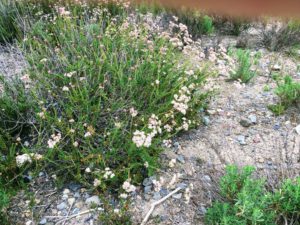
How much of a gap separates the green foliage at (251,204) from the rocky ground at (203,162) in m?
0.19

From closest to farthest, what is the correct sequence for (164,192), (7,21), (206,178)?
(164,192), (206,178), (7,21)

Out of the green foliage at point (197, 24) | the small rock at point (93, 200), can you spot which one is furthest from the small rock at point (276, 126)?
the green foliage at point (197, 24)

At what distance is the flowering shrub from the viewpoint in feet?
8.48

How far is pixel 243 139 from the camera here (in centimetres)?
324

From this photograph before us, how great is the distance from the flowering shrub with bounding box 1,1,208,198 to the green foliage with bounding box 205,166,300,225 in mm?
537

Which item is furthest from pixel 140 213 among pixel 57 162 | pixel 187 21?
pixel 187 21

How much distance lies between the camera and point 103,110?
290 centimetres

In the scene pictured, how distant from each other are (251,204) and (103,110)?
138 centimetres

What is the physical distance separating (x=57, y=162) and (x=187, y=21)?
3.15m

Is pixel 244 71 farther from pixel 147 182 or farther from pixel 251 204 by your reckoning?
pixel 251 204

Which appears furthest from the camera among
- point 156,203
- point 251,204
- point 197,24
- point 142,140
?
point 197,24

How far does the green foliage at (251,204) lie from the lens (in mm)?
2113

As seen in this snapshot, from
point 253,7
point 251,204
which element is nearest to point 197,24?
point 251,204

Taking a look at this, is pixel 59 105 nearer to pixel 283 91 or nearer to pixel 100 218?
pixel 100 218
